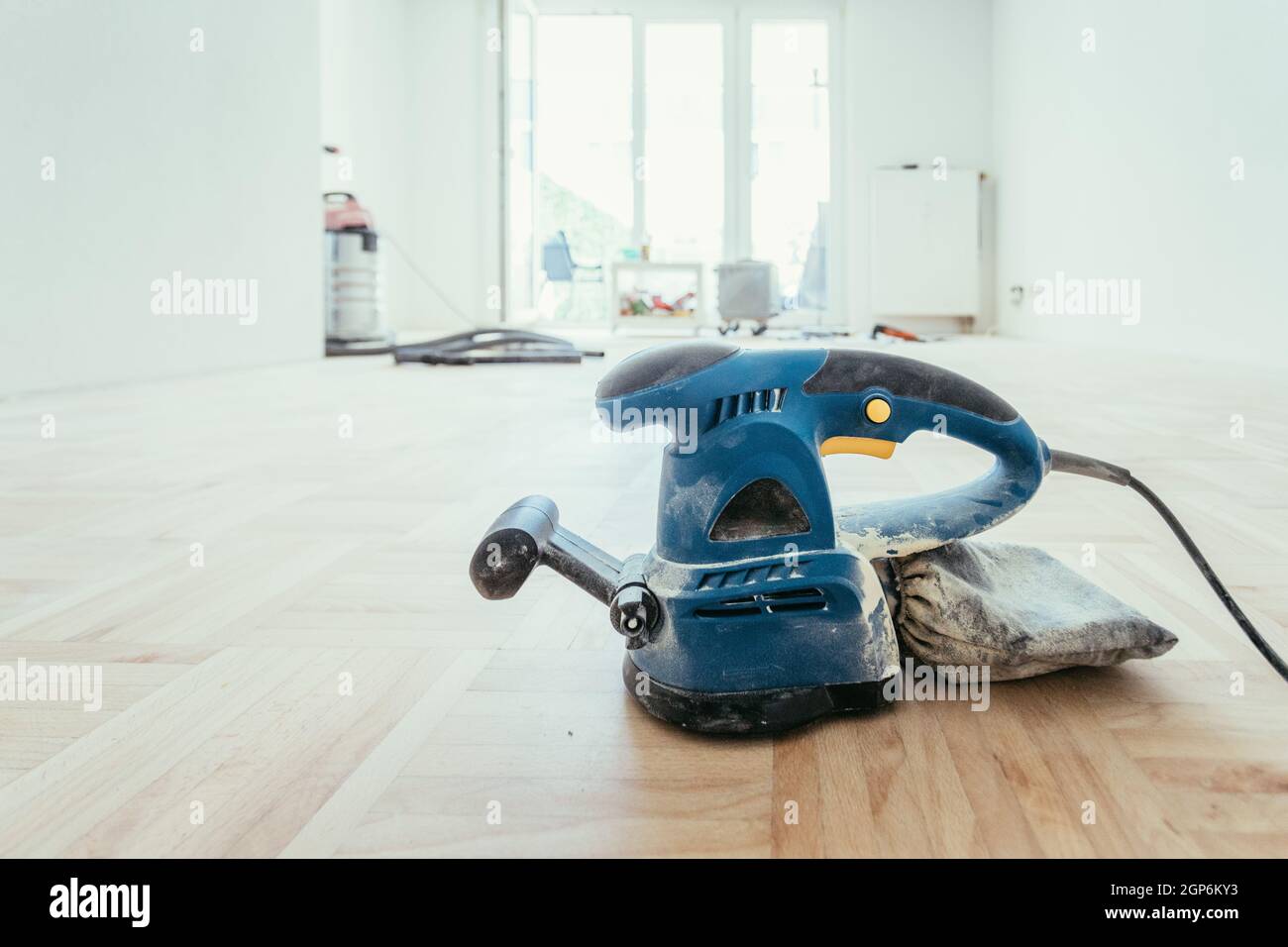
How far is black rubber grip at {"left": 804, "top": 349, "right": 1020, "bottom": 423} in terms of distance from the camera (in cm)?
65

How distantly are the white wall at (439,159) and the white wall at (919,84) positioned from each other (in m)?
2.80

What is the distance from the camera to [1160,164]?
4852 millimetres

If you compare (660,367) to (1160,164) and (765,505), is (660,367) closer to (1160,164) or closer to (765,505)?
(765,505)

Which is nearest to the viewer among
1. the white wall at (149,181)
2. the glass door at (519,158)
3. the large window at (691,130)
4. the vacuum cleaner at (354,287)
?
the white wall at (149,181)

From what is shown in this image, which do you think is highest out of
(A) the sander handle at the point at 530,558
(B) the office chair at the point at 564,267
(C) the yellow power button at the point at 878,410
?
(B) the office chair at the point at 564,267

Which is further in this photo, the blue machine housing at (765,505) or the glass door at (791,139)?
the glass door at (791,139)

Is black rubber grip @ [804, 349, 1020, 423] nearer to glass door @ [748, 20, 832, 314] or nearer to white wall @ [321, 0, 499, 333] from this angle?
white wall @ [321, 0, 499, 333]

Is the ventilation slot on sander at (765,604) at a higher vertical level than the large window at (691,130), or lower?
lower

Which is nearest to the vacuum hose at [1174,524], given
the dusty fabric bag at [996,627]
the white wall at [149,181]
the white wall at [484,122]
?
the dusty fabric bag at [996,627]

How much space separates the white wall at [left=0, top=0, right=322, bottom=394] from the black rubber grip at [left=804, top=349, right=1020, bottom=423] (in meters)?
3.00

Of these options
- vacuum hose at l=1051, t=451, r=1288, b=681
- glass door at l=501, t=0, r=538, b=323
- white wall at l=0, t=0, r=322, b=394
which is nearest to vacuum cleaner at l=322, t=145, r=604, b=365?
white wall at l=0, t=0, r=322, b=394

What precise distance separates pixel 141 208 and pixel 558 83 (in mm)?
5416

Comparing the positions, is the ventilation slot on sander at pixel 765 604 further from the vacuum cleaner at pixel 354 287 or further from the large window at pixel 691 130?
the large window at pixel 691 130

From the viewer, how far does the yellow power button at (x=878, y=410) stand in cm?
66
